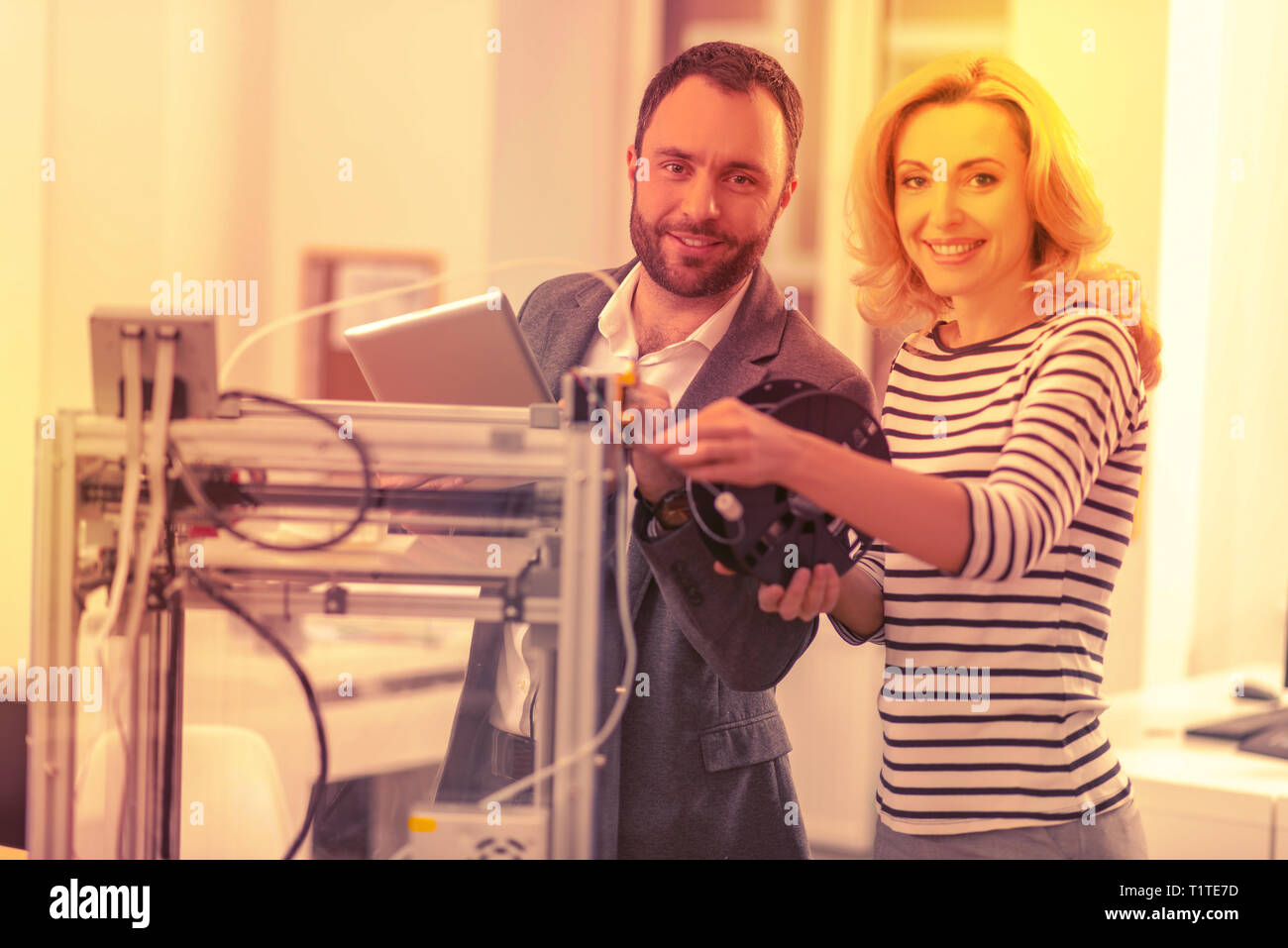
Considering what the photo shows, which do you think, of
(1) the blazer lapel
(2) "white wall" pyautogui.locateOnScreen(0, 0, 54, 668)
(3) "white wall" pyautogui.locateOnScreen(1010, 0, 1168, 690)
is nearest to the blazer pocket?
(1) the blazer lapel

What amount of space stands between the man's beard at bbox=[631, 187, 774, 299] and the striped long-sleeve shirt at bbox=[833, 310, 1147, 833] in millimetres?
333

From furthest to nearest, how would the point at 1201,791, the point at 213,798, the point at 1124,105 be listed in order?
1. the point at 1124,105
2. the point at 1201,791
3. the point at 213,798

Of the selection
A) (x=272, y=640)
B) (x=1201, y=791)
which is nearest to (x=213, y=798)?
(x=272, y=640)

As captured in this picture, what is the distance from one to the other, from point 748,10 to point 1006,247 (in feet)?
7.16

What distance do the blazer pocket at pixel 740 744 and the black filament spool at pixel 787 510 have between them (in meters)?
0.32

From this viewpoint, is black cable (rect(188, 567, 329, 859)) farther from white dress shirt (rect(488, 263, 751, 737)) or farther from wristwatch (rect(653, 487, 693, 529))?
white dress shirt (rect(488, 263, 751, 737))

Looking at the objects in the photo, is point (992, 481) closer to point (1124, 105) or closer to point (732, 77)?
point (732, 77)

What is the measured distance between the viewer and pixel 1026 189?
101 centimetres

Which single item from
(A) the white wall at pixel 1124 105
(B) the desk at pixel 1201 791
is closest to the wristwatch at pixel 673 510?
(B) the desk at pixel 1201 791

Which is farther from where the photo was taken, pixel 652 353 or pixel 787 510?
pixel 652 353

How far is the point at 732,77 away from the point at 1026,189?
1.19 feet

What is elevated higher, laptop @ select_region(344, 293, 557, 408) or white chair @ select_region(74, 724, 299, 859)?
laptop @ select_region(344, 293, 557, 408)

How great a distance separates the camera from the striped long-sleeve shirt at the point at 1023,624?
3.06 feet

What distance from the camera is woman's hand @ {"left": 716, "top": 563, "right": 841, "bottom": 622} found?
0.92 meters
